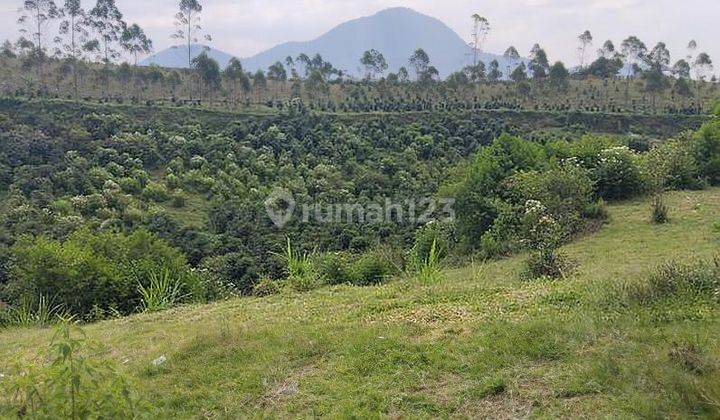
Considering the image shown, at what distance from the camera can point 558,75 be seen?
45.3 metres

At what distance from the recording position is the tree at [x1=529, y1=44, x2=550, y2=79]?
153 feet

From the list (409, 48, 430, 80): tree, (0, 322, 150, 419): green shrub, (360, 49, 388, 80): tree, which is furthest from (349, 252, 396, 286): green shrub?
(360, 49, 388, 80): tree

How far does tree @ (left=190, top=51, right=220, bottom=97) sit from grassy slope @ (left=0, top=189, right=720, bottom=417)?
3817 cm

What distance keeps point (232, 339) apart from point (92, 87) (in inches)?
1725

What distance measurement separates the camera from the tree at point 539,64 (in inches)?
1839

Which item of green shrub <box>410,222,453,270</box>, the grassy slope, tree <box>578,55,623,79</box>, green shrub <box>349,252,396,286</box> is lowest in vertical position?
green shrub <box>410,222,453,270</box>

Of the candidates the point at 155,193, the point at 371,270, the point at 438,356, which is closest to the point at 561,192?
the point at 371,270

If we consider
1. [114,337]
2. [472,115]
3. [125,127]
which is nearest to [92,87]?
[125,127]

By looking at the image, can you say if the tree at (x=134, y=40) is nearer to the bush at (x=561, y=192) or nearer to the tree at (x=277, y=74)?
the tree at (x=277, y=74)

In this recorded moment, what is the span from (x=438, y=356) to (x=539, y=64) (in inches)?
1853

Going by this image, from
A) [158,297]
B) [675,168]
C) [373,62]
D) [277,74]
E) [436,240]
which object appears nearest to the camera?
[158,297]

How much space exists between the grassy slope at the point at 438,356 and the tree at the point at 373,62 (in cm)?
4820

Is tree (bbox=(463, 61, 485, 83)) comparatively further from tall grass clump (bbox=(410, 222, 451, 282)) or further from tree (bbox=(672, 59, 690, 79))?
tall grass clump (bbox=(410, 222, 451, 282))

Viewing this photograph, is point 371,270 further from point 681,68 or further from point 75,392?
point 681,68
